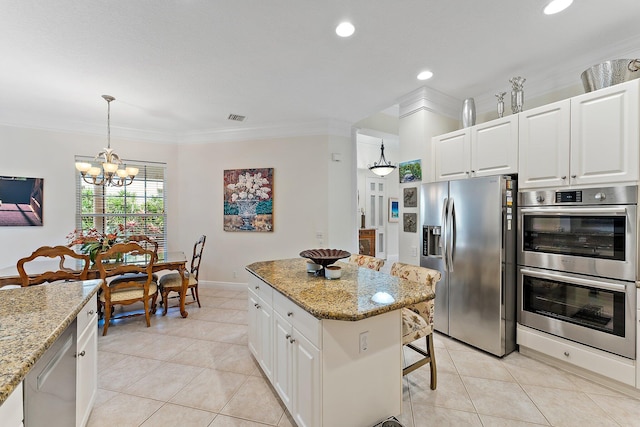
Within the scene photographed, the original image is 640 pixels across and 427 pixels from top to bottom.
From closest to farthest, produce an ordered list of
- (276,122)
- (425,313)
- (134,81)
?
(425,313)
(134,81)
(276,122)

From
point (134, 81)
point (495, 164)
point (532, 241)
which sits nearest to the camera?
point (532, 241)

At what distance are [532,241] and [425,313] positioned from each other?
4.28 ft

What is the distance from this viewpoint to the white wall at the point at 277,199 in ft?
14.9

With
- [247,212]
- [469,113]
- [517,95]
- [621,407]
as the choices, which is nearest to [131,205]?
[247,212]

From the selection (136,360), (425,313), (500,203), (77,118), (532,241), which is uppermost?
(77,118)

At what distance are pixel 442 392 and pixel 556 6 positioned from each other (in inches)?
116

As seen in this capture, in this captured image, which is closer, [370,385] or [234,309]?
[370,385]

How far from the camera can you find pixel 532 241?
2.54 metres

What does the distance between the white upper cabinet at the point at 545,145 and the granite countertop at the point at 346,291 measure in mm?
1577

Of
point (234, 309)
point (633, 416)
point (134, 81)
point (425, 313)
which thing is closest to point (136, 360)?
point (234, 309)

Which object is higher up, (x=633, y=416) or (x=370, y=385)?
(x=370, y=385)

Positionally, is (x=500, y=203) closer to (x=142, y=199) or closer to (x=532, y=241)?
(x=532, y=241)

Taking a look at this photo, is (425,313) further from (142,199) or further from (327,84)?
(142,199)

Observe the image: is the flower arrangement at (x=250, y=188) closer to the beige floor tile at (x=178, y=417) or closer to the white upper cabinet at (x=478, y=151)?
the white upper cabinet at (x=478, y=151)
